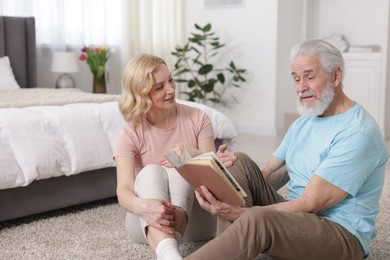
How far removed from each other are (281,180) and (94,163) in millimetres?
1135

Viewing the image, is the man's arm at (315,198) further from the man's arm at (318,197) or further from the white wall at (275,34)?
the white wall at (275,34)

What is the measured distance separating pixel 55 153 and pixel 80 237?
470mm

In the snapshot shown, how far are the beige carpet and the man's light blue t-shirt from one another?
531 millimetres

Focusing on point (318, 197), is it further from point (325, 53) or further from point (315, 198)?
point (325, 53)

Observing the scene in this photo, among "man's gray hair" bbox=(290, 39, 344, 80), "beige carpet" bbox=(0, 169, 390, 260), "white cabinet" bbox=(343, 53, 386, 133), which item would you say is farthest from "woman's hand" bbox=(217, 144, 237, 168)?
"white cabinet" bbox=(343, 53, 386, 133)

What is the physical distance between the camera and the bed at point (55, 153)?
2824 mm

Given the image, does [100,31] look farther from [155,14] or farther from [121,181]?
[121,181]

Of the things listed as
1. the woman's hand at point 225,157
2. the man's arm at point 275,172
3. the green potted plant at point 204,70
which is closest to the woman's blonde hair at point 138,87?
the woman's hand at point 225,157

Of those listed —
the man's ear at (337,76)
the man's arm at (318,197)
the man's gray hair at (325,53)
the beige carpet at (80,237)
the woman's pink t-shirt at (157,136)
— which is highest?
the man's gray hair at (325,53)

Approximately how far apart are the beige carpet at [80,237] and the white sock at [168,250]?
1.46ft

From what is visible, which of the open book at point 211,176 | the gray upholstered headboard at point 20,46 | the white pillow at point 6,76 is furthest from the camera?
the gray upholstered headboard at point 20,46

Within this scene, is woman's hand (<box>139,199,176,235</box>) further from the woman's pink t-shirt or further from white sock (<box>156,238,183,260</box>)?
the woman's pink t-shirt

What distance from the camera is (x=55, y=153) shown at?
2928 mm

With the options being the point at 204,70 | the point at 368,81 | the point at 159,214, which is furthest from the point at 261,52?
the point at 159,214
